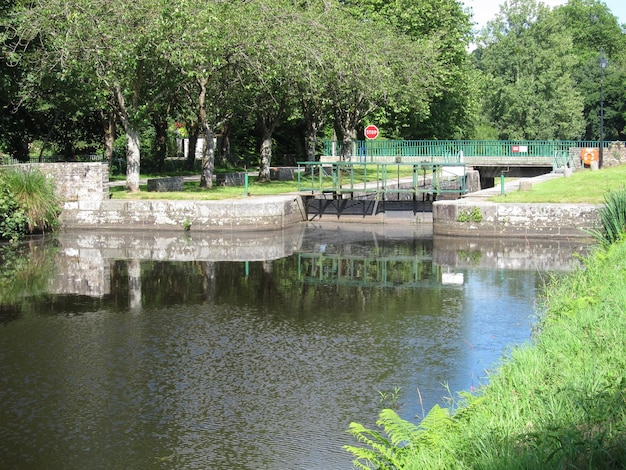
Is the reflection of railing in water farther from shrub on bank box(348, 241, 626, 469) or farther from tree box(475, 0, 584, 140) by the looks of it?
tree box(475, 0, 584, 140)

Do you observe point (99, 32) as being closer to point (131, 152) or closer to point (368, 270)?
point (131, 152)

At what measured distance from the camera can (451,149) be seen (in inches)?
1730

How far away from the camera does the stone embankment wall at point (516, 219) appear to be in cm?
2402

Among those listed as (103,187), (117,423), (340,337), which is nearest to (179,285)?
(340,337)

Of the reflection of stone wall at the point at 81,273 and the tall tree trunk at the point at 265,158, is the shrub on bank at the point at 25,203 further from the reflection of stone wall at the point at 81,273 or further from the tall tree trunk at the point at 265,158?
the tall tree trunk at the point at 265,158

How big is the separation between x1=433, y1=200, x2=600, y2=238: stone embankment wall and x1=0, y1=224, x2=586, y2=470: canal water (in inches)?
47.1

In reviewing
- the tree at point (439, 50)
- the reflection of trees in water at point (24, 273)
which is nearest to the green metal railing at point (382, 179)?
the tree at point (439, 50)

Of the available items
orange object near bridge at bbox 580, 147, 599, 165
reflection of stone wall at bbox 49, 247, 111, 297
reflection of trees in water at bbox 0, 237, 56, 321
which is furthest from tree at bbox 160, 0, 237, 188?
orange object near bridge at bbox 580, 147, 599, 165

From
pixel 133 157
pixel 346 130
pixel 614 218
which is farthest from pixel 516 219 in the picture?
pixel 346 130

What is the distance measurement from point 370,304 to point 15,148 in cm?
2689

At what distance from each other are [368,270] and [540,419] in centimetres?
1283

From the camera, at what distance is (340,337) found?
1324 centimetres

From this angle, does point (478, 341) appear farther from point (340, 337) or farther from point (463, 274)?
point (463, 274)

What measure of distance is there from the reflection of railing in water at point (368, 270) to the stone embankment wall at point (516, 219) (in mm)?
3575
